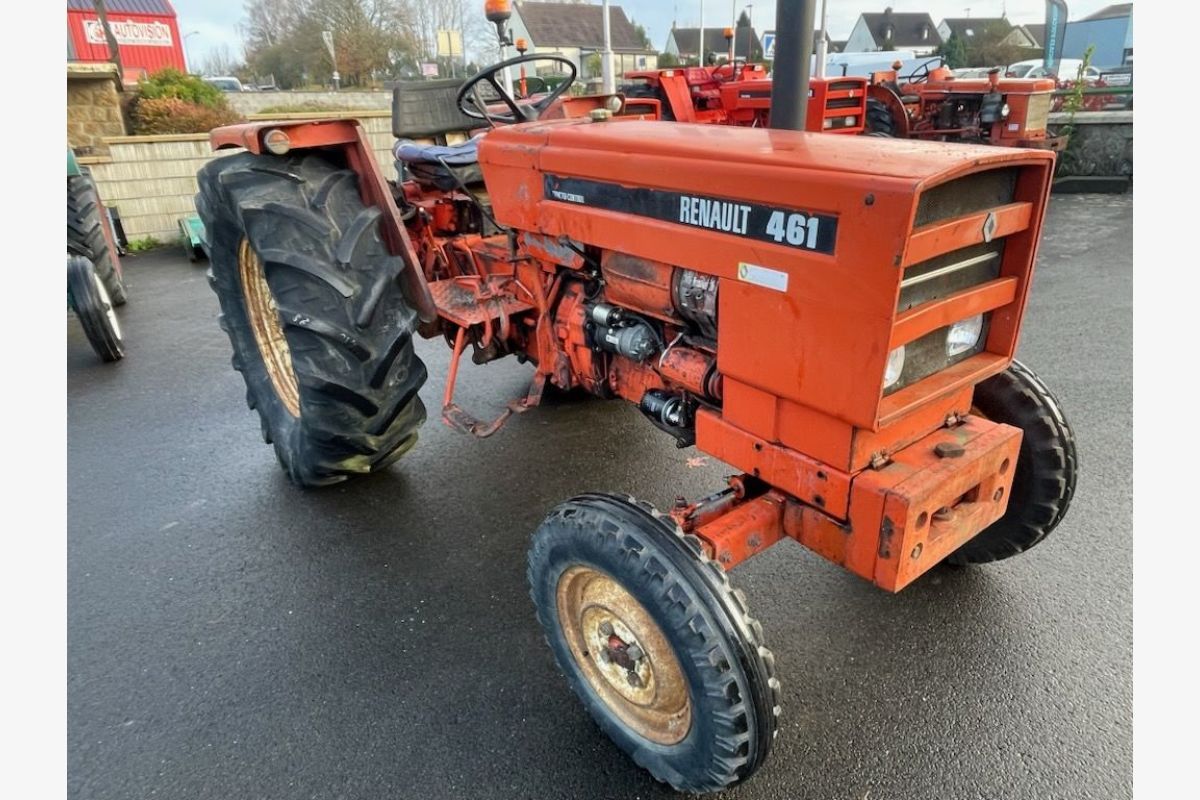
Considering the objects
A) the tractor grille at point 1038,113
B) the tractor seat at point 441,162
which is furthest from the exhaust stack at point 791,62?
the tractor grille at point 1038,113

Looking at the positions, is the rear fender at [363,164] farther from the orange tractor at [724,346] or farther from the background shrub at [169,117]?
the background shrub at [169,117]

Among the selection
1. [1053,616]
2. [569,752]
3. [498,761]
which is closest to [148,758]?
[498,761]

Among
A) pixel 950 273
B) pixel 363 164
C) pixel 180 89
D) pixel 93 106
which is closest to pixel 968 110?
pixel 363 164

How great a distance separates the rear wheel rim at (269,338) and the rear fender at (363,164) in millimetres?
663

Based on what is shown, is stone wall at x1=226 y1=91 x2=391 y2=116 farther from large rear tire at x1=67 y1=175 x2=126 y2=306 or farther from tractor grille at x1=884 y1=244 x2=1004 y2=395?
tractor grille at x1=884 y1=244 x2=1004 y2=395

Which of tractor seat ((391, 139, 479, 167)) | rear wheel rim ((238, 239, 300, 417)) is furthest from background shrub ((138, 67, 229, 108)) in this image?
tractor seat ((391, 139, 479, 167))

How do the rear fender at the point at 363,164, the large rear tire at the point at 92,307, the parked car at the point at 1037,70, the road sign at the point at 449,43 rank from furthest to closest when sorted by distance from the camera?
1. the road sign at the point at 449,43
2. the parked car at the point at 1037,70
3. the large rear tire at the point at 92,307
4. the rear fender at the point at 363,164

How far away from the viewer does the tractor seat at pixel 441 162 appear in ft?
10.3

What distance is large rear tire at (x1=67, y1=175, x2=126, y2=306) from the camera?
5.32 m

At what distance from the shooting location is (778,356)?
168 cm

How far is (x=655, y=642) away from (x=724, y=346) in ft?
2.38

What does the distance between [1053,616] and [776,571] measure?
867 mm

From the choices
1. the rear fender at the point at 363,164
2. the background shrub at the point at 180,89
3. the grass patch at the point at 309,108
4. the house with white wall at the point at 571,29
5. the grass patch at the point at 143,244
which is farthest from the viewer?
the house with white wall at the point at 571,29

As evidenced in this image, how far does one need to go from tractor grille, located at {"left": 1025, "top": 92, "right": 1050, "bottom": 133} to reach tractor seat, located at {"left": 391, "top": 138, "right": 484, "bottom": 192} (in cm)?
902
